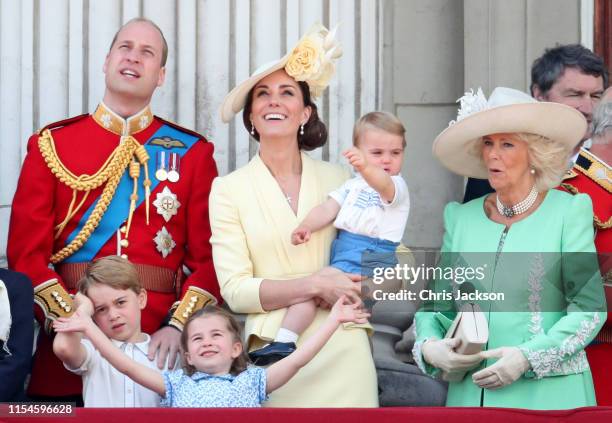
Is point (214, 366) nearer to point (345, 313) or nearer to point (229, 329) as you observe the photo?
point (229, 329)

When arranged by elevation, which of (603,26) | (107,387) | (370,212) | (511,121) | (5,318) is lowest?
(107,387)

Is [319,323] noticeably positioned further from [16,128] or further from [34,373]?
[16,128]

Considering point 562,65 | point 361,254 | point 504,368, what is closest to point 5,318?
point 361,254

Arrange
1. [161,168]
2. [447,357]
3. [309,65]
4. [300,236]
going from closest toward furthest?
[447,357]
[300,236]
[309,65]
[161,168]

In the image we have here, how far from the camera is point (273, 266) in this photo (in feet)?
16.9

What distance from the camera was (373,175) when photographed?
504 cm

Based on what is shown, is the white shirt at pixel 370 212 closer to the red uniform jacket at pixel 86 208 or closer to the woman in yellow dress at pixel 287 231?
the woman in yellow dress at pixel 287 231

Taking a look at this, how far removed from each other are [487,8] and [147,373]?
8.16 ft

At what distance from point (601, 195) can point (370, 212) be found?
0.84m

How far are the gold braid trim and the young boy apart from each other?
8.3 inches

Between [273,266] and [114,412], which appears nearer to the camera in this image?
[114,412]

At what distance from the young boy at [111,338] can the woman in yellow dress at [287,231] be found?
1.01ft

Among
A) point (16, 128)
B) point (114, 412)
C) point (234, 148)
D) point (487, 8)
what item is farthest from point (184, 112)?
point (114, 412)

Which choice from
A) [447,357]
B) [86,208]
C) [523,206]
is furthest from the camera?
[86,208]
